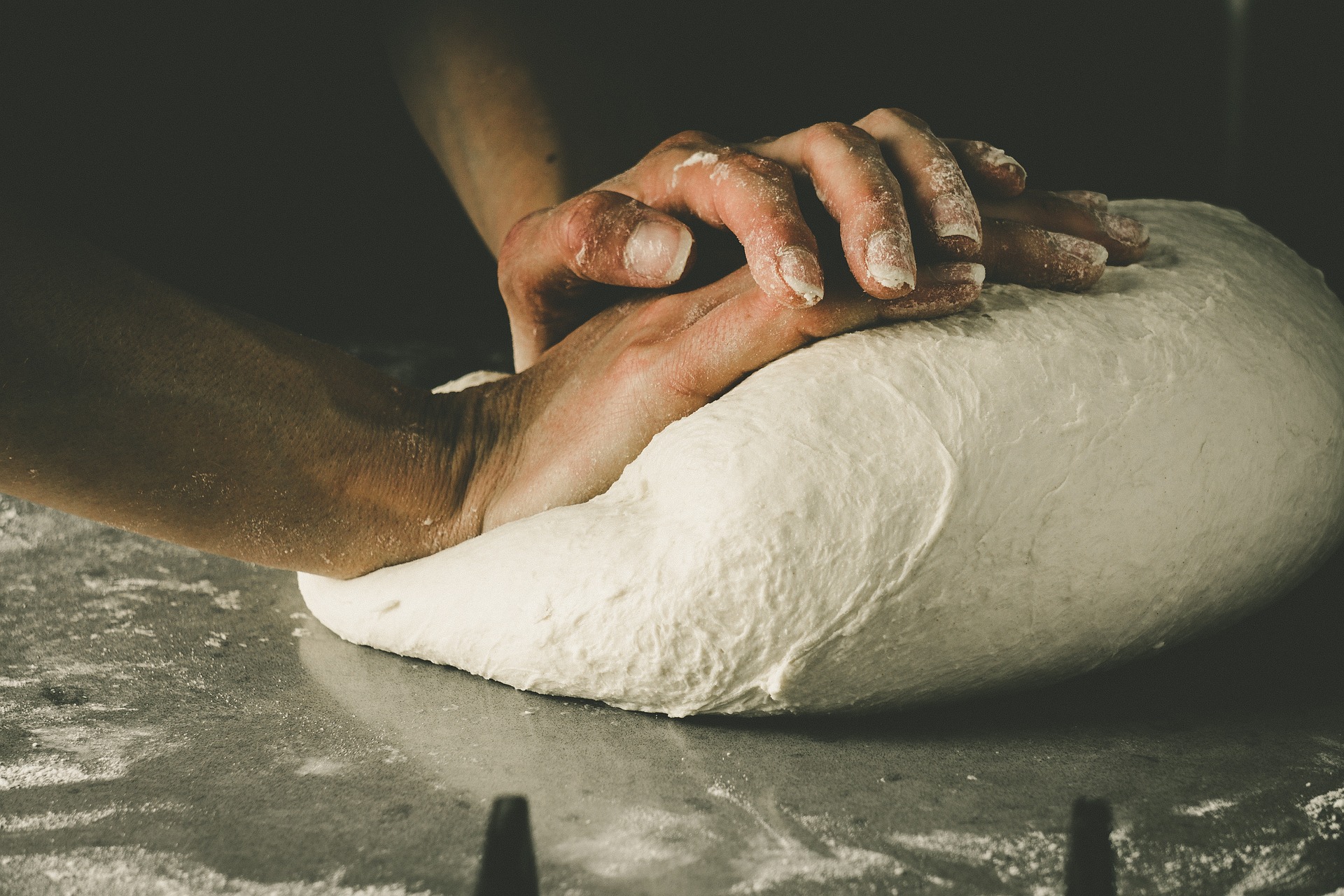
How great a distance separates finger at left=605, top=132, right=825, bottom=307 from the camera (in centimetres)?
93

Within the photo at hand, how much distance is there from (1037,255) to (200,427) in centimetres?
85

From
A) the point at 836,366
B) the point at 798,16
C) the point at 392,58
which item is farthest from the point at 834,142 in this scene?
the point at 798,16

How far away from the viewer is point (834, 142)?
1.03 metres

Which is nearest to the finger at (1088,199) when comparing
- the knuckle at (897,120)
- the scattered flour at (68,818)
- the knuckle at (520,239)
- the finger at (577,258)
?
the knuckle at (897,120)

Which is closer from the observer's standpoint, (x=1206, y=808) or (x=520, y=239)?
(x=1206, y=808)

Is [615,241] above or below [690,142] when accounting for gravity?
below

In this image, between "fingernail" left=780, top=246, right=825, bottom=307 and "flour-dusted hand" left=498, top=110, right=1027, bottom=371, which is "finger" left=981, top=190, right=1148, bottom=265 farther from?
"fingernail" left=780, top=246, right=825, bottom=307

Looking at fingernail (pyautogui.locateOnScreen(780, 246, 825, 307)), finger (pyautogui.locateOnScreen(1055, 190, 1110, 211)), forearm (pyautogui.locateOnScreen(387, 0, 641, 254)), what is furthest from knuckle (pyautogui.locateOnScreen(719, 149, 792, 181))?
forearm (pyautogui.locateOnScreen(387, 0, 641, 254))

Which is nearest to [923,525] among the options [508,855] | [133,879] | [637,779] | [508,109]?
[637,779]

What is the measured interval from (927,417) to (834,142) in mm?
283

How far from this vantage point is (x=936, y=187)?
1.00 m

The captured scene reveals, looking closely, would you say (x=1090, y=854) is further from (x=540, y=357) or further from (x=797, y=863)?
(x=540, y=357)

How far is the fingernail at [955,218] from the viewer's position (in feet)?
3.22

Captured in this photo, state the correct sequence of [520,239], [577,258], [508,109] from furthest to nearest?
[508,109] → [520,239] → [577,258]
